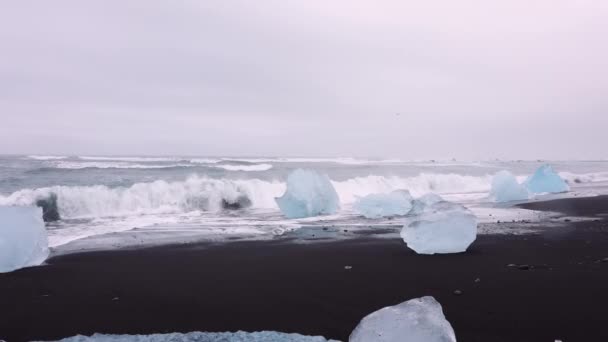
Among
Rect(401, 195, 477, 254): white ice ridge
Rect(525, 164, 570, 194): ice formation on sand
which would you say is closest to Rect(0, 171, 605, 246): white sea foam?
Rect(525, 164, 570, 194): ice formation on sand

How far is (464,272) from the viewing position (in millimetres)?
4930

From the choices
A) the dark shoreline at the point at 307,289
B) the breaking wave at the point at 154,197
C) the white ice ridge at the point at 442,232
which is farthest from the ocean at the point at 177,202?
the white ice ridge at the point at 442,232

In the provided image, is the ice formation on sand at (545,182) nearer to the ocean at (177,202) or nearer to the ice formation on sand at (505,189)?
the ocean at (177,202)

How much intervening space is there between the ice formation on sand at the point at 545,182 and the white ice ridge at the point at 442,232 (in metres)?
11.9

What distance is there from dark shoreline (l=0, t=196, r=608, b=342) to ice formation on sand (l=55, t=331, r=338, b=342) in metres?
0.16

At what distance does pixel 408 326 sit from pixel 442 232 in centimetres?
350

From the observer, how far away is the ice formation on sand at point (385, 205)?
36.5ft

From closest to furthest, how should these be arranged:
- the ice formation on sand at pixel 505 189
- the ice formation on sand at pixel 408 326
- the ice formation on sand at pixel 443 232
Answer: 1. the ice formation on sand at pixel 408 326
2. the ice formation on sand at pixel 443 232
3. the ice formation on sand at pixel 505 189

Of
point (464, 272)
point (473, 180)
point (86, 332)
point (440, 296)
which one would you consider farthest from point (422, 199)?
point (473, 180)

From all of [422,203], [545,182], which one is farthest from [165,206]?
[545,182]

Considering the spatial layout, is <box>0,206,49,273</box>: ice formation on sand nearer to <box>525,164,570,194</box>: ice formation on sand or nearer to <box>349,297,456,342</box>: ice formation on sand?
<box>349,297,456,342</box>: ice formation on sand

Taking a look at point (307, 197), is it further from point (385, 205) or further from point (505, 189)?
point (505, 189)

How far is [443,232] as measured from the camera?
6137 mm

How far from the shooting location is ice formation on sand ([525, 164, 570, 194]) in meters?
16.4
